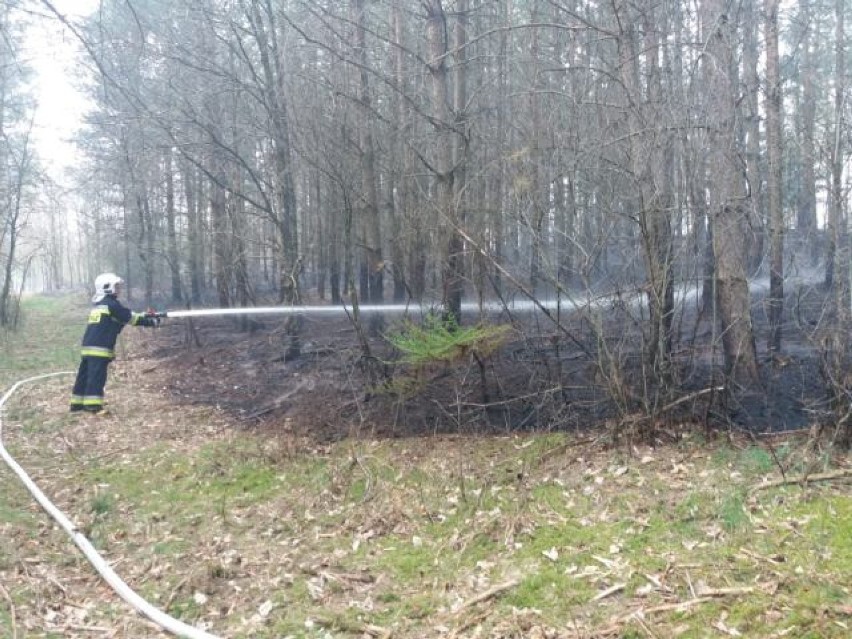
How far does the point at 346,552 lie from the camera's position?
5.27 meters

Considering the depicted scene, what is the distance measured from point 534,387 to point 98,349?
18.9 feet

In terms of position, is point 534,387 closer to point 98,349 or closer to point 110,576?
point 110,576

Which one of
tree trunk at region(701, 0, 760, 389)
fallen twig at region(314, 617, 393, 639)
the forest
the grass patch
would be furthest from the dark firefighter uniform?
tree trunk at region(701, 0, 760, 389)

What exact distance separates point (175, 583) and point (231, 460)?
8.57 feet

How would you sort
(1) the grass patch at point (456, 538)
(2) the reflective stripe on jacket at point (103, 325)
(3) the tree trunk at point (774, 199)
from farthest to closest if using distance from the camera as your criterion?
(2) the reflective stripe on jacket at point (103, 325), (3) the tree trunk at point (774, 199), (1) the grass patch at point (456, 538)

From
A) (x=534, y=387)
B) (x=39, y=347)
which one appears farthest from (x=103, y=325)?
(x=39, y=347)

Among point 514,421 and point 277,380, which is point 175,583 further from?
point 277,380

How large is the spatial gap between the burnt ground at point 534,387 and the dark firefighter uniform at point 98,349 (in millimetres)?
1392

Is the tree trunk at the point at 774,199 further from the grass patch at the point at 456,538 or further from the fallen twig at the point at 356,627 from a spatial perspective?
the fallen twig at the point at 356,627

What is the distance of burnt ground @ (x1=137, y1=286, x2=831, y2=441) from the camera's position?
6.56 meters

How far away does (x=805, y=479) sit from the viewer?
506 cm

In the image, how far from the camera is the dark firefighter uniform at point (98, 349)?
9539 mm

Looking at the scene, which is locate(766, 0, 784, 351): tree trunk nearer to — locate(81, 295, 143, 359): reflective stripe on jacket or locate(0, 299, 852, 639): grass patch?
locate(0, 299, 852, 639): grass patch

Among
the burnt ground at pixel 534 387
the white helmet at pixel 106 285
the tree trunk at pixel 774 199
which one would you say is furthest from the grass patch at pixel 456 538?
the tree trunk at pixel 774 199
